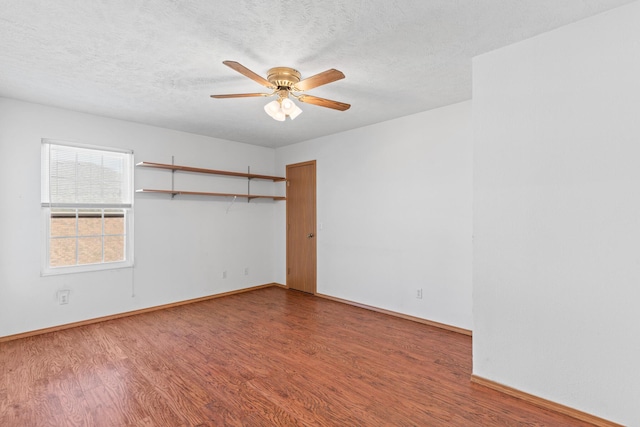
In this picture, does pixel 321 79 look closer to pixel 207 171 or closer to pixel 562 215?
pixel 562 215

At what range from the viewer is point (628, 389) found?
1894 mm

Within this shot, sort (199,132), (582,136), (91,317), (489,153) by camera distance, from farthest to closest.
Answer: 1. (199,132)
2. (91,317)
3. (489,153)
4. (582,136)

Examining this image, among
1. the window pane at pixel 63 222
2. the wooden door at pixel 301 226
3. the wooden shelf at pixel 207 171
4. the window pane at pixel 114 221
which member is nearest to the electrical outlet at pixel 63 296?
the window pane at pixel 63 222

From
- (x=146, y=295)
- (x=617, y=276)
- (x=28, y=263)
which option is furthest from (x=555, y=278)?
(x=28, y=263)

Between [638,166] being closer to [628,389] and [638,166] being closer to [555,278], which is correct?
[555,278]

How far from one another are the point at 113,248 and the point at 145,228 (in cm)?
45

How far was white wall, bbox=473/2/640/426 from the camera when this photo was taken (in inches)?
75.5

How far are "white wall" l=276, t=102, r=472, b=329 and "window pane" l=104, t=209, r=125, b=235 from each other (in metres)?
2.80

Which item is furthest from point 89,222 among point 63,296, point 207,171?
point 207,171

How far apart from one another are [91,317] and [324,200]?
347 cm

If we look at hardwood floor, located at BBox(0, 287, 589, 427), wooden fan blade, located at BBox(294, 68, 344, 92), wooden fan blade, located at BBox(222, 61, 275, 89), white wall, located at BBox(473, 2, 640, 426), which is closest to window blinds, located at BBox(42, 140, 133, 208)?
hardwood floor, located at BBox(0, 287, 589, 427)

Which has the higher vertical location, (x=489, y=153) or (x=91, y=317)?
(x=489, y=153)

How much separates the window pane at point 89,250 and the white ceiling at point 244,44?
5.29ft

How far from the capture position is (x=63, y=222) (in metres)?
3.77
